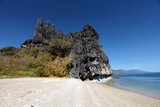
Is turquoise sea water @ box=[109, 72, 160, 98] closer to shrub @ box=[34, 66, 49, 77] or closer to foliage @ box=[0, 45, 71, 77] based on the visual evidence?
foliage @ box=[0, 45, 71, 77]

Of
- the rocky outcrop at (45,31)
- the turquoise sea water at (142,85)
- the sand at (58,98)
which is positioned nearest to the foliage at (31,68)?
the turquoise sea water at (142,85)

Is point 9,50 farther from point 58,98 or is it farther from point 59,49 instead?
point 58,98

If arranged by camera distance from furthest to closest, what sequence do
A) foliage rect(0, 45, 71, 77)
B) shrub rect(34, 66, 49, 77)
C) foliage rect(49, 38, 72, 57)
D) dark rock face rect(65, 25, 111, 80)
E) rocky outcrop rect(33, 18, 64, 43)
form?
rocky outcrop rect(33, 18, 64, 43) → foliage rect(49, 38, 72, 57) → dark rock face rect(65, 25, 111, 80) → shrub rect(34, 66, 49, 77) → foliage rect(0, 45, 71, 77)

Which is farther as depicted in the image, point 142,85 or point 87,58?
point 87,58

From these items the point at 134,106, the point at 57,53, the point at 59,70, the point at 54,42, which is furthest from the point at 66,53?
the point at 134,106

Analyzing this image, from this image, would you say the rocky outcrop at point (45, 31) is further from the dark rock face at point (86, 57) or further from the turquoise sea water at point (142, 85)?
the turquoise sea water at point (142, 85)

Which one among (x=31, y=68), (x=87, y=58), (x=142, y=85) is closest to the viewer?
(x=142, y=85)

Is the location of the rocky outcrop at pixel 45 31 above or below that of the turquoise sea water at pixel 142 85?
above

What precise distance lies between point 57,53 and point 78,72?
1296 cm

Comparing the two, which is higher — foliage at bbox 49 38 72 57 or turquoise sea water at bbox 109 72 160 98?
foliage at bbox 49 38 72 57

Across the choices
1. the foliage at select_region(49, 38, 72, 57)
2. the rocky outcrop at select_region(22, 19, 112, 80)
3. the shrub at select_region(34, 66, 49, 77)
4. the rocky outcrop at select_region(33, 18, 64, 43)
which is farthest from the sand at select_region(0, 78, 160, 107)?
the rocky outcrop at select_region(33, 18, 64, 43)

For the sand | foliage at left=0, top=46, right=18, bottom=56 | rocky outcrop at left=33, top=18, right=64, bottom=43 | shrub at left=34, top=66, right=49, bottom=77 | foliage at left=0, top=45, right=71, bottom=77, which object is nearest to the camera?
the sand

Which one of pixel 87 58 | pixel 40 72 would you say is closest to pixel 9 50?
pixel 40 72

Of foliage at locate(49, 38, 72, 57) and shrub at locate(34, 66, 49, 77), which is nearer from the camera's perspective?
shrub at locate(34, 66, 49, 77)
